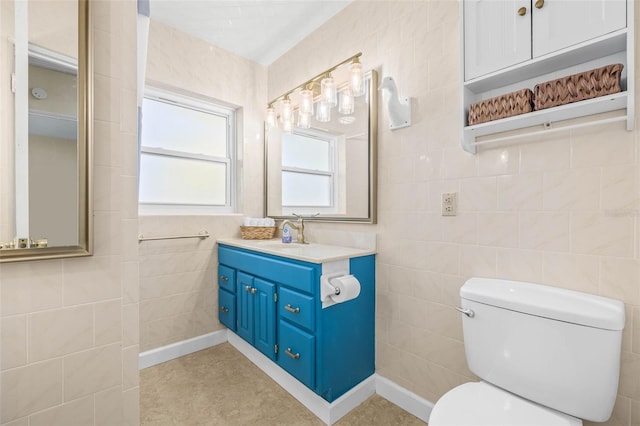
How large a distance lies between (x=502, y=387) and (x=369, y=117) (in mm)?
1469

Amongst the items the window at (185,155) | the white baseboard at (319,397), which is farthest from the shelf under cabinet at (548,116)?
the window at (185,155)

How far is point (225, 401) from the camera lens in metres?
1.70

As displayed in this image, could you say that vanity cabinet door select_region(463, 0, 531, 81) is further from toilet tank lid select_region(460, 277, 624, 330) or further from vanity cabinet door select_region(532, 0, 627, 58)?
toilet tank lid select_region(460, 277, 624, 330)

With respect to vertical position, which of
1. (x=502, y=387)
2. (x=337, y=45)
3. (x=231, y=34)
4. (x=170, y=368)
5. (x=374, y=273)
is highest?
(x=231, y=34)

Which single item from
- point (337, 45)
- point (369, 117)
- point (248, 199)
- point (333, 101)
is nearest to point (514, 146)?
point (369, 117)

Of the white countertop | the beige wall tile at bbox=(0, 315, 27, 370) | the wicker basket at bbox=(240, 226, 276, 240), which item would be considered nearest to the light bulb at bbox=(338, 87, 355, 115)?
the white countertop

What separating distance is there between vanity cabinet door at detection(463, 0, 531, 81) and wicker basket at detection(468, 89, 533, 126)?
113mm

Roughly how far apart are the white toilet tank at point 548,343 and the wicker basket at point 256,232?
1585mm

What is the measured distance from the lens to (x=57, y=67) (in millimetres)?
872

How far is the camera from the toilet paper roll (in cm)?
148

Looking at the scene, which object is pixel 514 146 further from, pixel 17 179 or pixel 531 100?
pixel 17 179

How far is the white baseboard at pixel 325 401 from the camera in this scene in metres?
1.56

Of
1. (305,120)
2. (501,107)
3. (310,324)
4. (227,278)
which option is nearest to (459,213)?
(501,107)

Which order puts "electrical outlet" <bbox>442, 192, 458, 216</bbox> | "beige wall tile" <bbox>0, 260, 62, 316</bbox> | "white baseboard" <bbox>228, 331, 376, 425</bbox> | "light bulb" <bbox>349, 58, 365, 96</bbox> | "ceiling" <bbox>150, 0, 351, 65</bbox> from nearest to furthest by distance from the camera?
1. "beige wall tile" <bbox>0, 260, 62, 316</bbox>
2. "electrical outlet" <bbox>442, 192, 458, 216</bbox>
3. "white baseboard" <bbox>228, 331, 376, 425</bbox>
4. "light bulb" <bbox>349, 58, 365, 96</bbox>
5. "ceiling" <bbox>150, 0, 351, 65</bbox>
